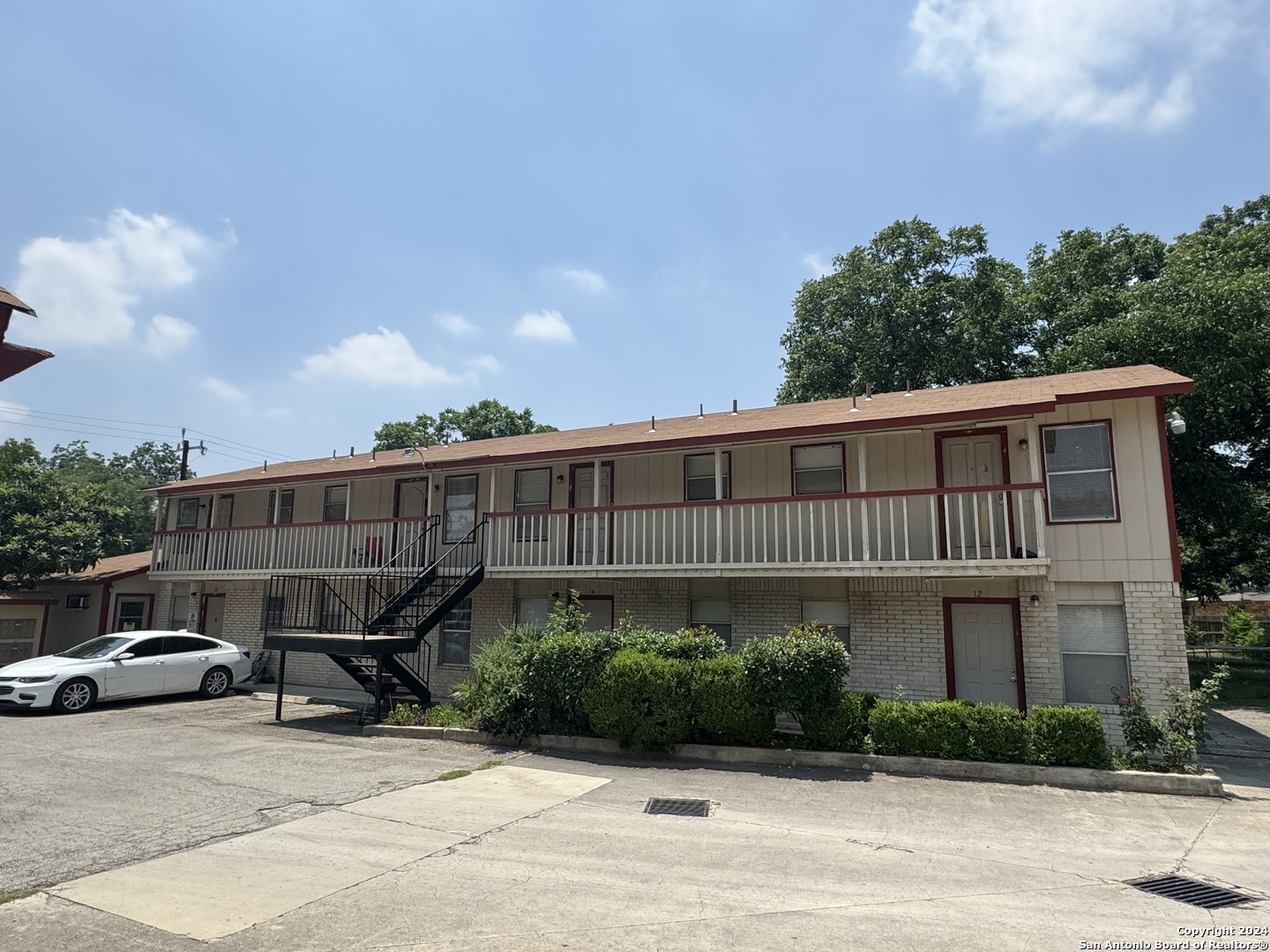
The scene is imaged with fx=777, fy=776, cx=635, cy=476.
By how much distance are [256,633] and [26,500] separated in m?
9.61

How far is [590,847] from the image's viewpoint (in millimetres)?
6836

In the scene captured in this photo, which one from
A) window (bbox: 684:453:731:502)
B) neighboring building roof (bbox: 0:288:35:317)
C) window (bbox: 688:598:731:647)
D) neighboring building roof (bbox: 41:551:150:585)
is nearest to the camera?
neighboring building roof (bbox: 0:288:35:317)

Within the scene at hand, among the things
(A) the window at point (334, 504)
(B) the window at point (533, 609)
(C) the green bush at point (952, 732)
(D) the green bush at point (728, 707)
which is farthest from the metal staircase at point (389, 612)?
(C) the green bush at point (952, 732)

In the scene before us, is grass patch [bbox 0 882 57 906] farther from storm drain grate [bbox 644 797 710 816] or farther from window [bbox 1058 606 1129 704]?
window [bbox 1058 606 1129 704]

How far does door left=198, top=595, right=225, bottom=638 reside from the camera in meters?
20.2

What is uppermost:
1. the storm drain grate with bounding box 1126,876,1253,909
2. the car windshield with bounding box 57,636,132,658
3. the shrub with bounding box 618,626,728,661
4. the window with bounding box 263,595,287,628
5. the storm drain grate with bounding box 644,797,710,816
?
the window with bounding box 263,595,287,628

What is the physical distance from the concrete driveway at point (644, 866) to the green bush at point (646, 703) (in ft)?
2.40

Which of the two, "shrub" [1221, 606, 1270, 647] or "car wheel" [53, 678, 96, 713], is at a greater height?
"shrub" [1221, 606, 1270, 647]

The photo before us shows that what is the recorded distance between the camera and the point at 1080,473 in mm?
11656

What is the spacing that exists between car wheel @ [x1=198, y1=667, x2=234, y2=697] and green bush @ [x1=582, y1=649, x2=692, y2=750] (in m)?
9.87

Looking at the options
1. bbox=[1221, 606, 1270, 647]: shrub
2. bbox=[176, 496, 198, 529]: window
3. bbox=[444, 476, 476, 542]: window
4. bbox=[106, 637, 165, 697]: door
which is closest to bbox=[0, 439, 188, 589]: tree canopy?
bbox=[176, 496, 198, 529]: window

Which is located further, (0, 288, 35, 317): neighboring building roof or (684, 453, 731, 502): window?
(684, 453, 731, 502): window

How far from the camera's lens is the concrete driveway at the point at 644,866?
4961 millimetres

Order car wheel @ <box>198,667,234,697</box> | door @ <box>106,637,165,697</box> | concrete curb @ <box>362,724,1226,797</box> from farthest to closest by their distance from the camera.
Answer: car wheel @ <box>198,667,234,697</box>
door @ <box>106,637,165,697</box>
concrete curb @ <box>362,724,1226,797</box>
